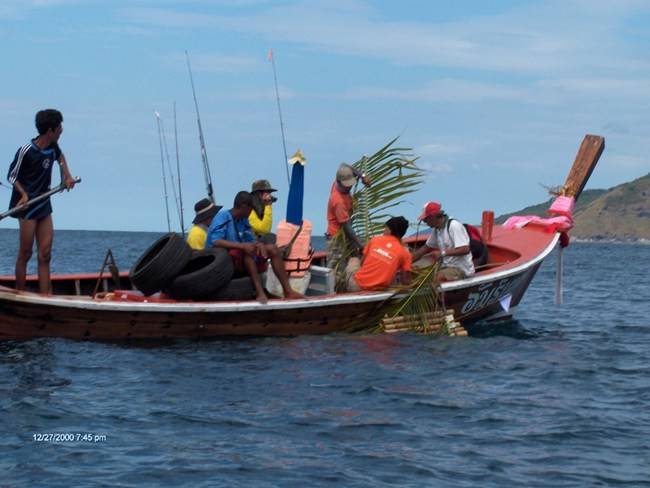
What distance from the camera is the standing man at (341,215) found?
42.8ft

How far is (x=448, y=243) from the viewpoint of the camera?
1329 cm

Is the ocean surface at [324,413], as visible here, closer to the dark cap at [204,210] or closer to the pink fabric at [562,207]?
the dark cap at [204,210]

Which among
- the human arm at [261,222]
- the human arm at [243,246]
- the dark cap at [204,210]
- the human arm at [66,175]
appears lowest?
the human arm at [243,246]

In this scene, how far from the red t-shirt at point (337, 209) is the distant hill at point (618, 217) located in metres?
176

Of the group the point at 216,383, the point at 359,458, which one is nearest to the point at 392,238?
the point at 216,383

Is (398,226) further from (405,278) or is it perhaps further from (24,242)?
(24,242)

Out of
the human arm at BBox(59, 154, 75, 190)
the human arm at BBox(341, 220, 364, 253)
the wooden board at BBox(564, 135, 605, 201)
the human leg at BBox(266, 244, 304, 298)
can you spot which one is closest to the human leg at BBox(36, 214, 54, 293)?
the human arm at BBox(59, 154, 75, 190)

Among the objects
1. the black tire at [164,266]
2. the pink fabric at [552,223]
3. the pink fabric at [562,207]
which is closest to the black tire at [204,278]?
the black tire at [164,266]

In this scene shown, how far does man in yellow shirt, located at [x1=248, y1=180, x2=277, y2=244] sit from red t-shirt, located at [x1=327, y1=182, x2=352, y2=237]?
2.67 ft

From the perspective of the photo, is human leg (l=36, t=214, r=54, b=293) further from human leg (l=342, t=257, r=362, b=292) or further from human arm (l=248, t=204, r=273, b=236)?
human leg (l=342, t=257, r=362, b=292)

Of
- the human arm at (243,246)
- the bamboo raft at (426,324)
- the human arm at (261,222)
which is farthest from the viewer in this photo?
the human arm at (261,222)

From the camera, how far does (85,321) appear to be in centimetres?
1123

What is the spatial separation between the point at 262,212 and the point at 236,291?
1.40 m

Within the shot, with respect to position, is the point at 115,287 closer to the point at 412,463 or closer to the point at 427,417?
the point at 427,417
